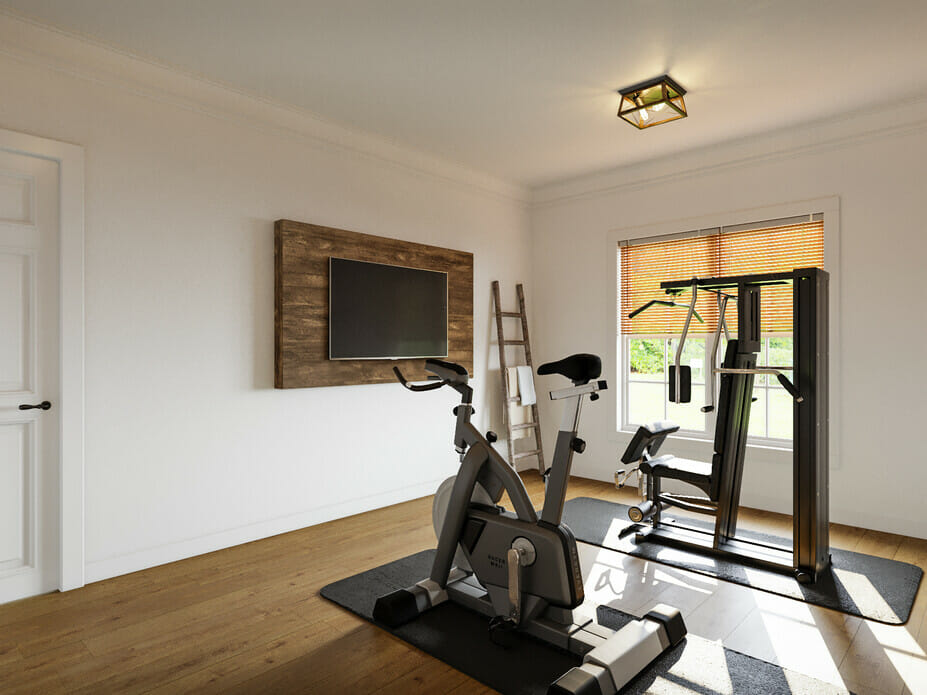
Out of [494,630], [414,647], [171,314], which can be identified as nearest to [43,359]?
[171,314]

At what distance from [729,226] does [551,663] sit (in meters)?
3.64

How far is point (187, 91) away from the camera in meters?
3.46

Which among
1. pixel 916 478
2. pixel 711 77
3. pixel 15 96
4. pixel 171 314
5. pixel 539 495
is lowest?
pixel 539 495

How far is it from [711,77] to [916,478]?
285cm

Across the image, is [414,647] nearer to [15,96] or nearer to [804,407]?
[804,407]

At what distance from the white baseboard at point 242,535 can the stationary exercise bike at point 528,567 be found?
1.46 meters

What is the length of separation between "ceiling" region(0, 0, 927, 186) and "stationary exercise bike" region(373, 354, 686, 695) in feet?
5.48

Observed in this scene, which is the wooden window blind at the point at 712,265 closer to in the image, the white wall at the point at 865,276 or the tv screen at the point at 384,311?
the white wall at the point at 865,276

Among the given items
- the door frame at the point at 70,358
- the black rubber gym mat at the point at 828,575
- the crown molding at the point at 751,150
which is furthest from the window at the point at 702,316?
the door frame at the point at 70,358

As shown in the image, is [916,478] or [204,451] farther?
[916,478]

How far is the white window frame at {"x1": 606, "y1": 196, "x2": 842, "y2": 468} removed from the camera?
13.6ft

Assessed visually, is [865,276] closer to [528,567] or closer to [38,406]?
[528,567]

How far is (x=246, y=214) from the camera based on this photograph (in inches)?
148

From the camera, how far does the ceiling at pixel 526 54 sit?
279cm
